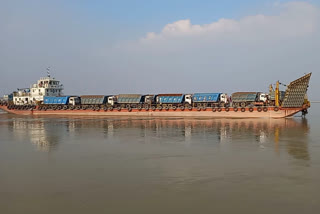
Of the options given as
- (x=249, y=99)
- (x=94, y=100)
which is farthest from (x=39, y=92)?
(x=249, y=99)

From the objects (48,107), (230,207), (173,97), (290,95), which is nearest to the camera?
(230,207)

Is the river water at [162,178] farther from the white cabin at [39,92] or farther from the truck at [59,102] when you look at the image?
the white cabin at [39,92]

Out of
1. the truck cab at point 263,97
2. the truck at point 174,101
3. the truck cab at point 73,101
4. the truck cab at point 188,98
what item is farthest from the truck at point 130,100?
the truck cab at point 263,97

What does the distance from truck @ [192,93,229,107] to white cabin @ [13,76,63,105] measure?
3659 cm

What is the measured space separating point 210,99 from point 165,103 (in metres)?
9.41

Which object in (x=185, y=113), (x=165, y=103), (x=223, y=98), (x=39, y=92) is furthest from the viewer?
(x=39, y=92)

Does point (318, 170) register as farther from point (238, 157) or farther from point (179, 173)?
point (179, 173)

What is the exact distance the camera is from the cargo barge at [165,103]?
4566 centimetres

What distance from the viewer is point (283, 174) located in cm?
1335

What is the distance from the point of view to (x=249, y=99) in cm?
4866

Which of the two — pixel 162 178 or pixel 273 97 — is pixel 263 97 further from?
pixel 162 178

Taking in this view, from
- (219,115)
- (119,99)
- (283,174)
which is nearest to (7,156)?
(283,174)

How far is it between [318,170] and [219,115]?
1432 inches

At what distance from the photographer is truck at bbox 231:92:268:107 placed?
4830cm
